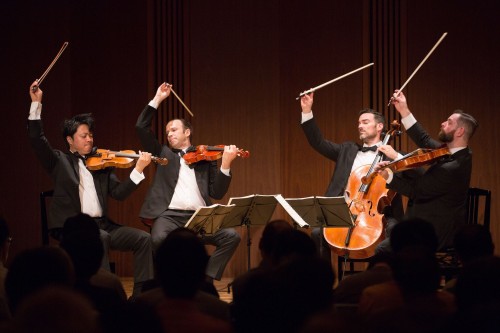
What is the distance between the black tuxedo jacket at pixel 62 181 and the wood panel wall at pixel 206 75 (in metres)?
1.28

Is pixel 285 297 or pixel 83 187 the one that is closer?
pixel 285 297

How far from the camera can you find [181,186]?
6090mm

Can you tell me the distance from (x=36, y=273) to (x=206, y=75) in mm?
4788

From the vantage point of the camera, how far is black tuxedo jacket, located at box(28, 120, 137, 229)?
5641 mm

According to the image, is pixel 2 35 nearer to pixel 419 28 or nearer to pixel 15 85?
pixel 15 85

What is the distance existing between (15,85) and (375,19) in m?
3.56

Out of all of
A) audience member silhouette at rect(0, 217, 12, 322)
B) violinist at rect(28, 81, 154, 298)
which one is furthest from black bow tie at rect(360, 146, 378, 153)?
audience member silhouette at rect(0, 217, 12, 322)

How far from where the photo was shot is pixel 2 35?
7203 mm

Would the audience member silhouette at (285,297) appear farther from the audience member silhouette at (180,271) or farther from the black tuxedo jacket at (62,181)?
the black tuxedo jacket at (62,181)

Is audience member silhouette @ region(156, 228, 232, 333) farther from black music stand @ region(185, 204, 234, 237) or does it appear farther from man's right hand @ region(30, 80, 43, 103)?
man's right hand @ region(30, 80, 43, 103)

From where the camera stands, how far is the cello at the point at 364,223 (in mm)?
5477

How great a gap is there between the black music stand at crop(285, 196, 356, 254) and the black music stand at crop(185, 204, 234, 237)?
50cm

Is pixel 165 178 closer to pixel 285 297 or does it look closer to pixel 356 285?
pixel 356 285

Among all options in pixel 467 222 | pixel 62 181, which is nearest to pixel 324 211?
pixel 467 222
